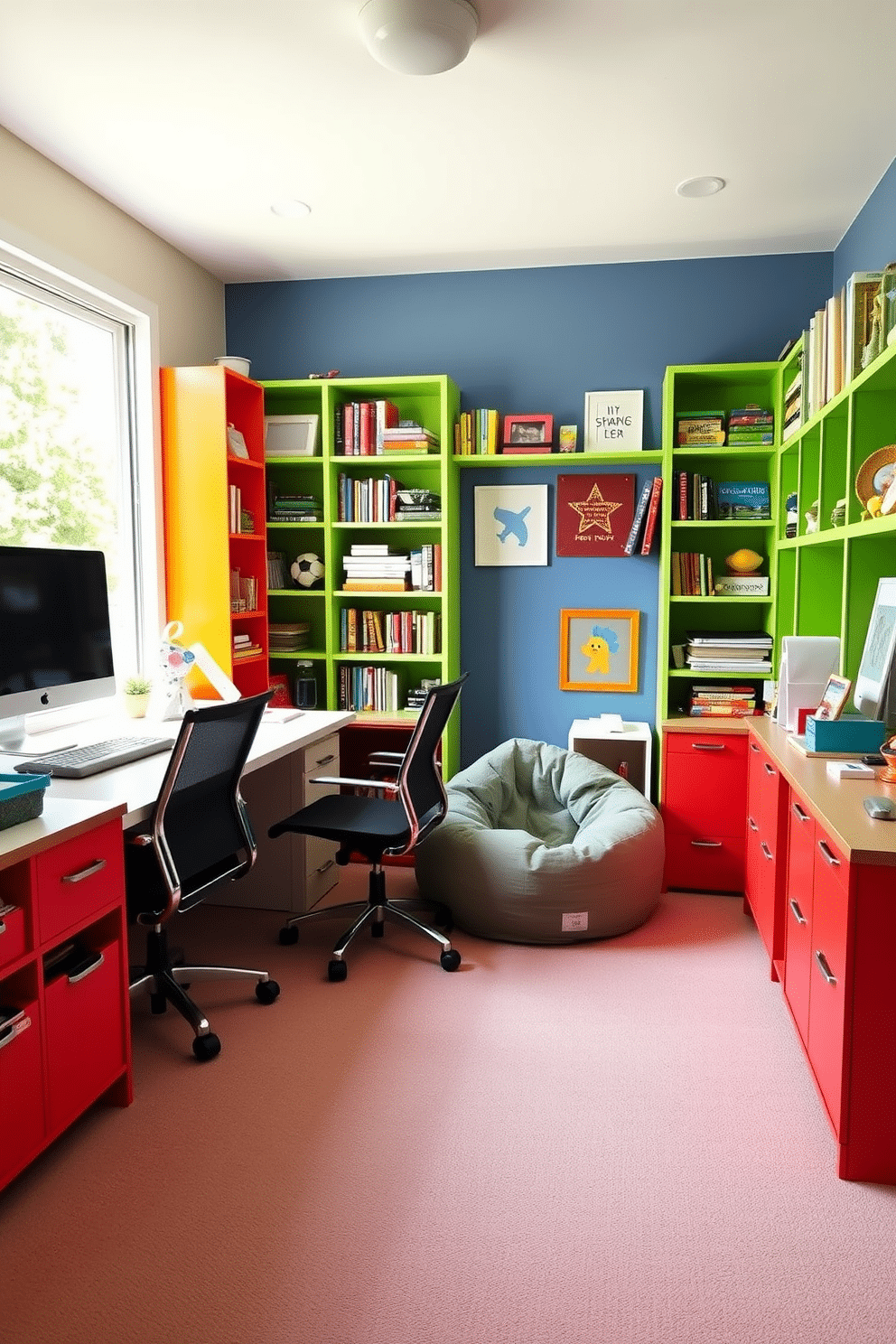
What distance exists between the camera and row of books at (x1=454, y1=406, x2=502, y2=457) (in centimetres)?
434

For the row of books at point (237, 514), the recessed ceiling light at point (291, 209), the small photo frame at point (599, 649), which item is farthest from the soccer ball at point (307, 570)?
the recessed ceiling light at point (291, 209)

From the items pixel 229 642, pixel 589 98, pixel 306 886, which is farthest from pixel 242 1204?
pixel 589 98

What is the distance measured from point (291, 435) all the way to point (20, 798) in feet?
9.31

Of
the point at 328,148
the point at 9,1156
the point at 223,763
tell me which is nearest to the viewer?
the point at 9,1156

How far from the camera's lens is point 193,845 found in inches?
101

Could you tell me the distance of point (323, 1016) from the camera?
2783 mm

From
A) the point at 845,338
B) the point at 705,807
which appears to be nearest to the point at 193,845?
the point at 705,807

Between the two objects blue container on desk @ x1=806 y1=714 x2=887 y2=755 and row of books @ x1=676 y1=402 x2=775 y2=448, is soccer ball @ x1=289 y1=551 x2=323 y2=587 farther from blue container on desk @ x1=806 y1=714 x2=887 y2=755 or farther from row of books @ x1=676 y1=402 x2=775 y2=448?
blue container on desk @ x1=806 y1=714 x2=887 y2=755

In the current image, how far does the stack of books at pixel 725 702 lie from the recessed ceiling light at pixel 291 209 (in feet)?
8.53

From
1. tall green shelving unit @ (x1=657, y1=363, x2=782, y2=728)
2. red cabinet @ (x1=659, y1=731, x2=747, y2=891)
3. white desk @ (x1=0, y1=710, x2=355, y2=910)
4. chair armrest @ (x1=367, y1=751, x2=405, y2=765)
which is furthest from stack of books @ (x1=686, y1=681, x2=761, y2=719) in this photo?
white desk @ (x1=0, y1=710, x2=355, y2=910)

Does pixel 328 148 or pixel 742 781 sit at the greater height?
pixel 328 148

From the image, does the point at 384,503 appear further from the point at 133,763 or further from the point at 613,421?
the point at 133,763

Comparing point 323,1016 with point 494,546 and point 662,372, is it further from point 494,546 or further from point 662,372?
point 662,372

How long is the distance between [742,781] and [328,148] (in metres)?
2.82
